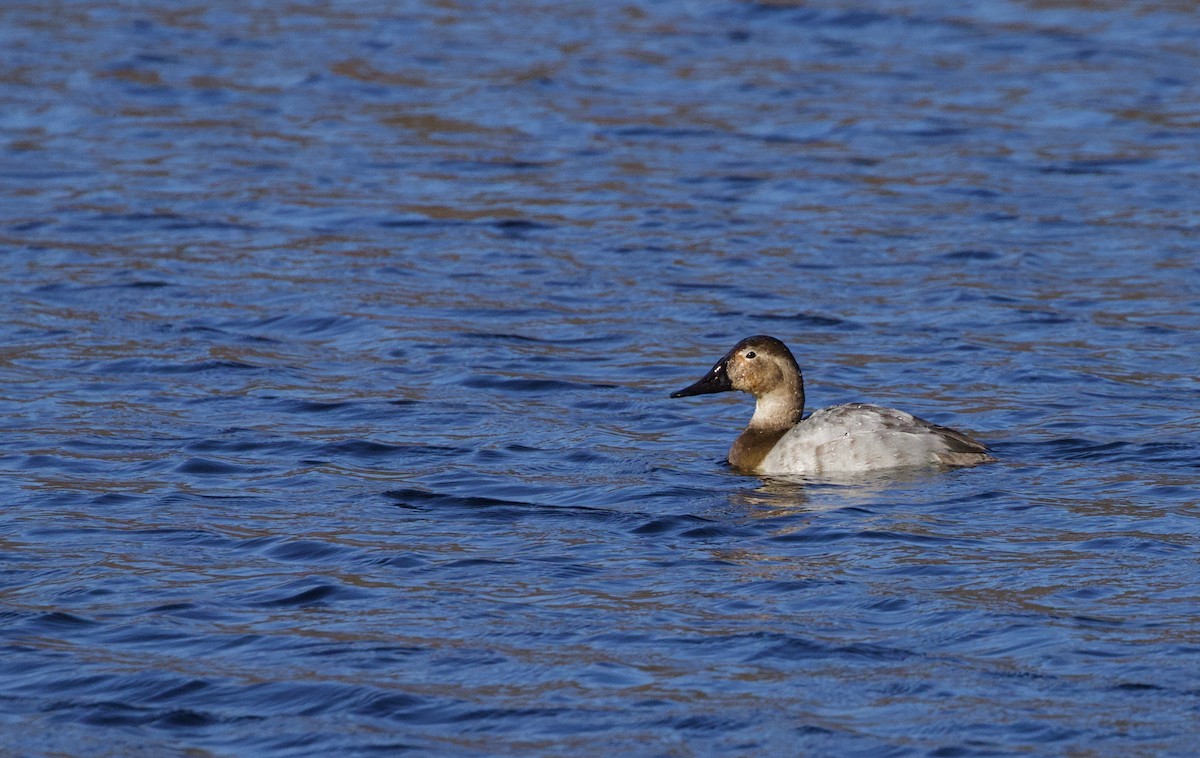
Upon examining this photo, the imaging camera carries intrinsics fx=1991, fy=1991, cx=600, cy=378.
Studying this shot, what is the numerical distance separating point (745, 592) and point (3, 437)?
533 centimetres

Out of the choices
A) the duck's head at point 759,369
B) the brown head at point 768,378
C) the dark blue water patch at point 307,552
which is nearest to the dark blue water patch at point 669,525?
the dark blue water patch at point 307,552

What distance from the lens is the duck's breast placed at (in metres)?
11.3

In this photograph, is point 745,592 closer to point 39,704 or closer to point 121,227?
point 39,704

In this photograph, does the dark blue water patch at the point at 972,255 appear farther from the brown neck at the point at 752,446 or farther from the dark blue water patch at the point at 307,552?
the dark blue water patch at the point at 307,552

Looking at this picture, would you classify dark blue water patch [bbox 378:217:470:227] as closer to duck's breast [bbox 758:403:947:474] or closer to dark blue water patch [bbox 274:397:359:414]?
dark blue water patch [bbox 274:397:359:414]

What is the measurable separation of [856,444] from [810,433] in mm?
329

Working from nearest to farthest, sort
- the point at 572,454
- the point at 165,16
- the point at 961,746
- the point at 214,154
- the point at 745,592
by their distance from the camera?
the point at 961,746 → the point at 745,592 → the point at 572,454 → the point at 214,154 → the point at 165,16

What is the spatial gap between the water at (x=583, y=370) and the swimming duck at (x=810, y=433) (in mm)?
286

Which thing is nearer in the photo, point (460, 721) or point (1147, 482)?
point (460, 721)

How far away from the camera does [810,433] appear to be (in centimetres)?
1157

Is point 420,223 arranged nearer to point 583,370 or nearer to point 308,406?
point 583,370

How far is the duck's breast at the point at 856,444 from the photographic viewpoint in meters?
11.3

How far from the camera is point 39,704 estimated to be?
7.95m

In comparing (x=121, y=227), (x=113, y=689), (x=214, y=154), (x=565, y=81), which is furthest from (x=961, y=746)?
(x=565, y=81)
